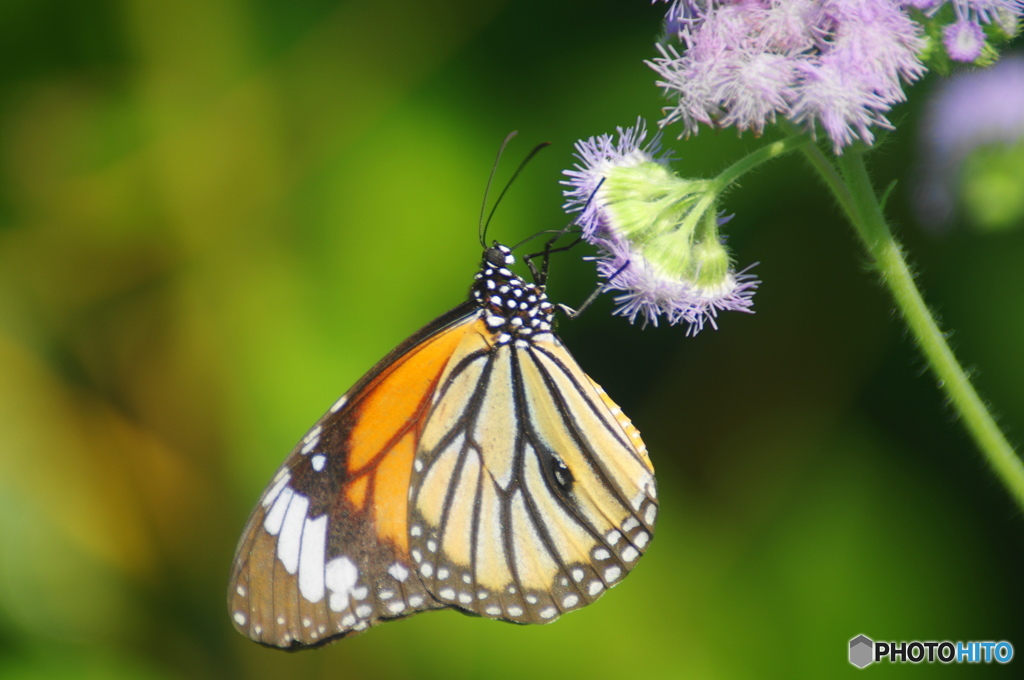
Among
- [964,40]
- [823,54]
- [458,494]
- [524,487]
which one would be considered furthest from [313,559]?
[964,40]

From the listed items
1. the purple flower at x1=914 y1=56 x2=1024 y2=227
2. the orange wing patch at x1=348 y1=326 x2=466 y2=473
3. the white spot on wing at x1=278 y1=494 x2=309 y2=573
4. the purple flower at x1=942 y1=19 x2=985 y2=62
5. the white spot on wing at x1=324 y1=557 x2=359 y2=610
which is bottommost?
the white spot on wing at x1=324 y1=557 x2=359 y2=610

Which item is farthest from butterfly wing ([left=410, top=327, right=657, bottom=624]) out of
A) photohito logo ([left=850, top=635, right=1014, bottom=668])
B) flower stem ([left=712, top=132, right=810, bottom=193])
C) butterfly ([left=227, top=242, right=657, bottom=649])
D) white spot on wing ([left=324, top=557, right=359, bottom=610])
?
photohito logo ([left=850, top=635, right=1014, bottom=668])

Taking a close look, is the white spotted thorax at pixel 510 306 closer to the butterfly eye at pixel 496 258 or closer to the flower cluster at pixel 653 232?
the butterfly eye at pixel 496 258

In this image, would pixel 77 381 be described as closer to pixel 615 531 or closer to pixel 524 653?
pixel 524 653

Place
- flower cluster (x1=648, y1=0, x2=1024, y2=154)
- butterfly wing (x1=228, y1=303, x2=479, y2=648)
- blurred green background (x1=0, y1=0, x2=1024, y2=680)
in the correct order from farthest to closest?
blurred green background (x1=0, y1=0, x2=1024, y2=680), butterfly wing (x1=228, y1=303, x2=479, y2=648), flower cluster (x1=648, y1=0, x2=1024, y2=154)

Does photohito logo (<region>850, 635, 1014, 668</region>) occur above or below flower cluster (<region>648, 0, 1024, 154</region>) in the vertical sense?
below

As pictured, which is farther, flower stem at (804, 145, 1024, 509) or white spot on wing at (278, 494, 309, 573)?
white spot on wing at (278, 494, 309, 573)

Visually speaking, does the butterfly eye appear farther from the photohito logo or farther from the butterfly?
the photohito logo

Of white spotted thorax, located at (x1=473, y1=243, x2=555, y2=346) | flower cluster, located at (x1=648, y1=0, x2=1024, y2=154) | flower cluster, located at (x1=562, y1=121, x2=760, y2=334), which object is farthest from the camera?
white spotted thorax, located at (x1=473, y1=243, x2=555, y2=346)

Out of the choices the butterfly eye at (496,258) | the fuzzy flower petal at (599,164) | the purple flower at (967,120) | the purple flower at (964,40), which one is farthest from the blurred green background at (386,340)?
the purple flower at (964,40)
